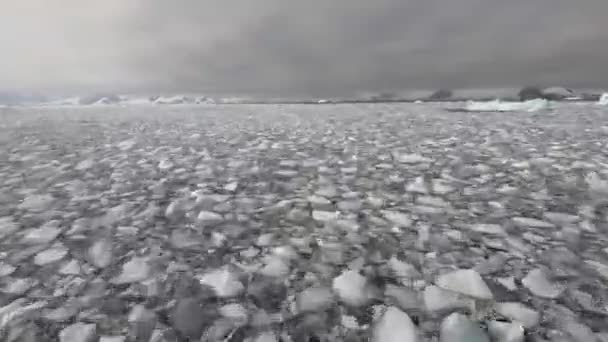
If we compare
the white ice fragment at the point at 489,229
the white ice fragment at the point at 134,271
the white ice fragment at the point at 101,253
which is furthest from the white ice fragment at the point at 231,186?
the white ice fragment at the point at 489,229

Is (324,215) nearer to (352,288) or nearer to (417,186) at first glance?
(352,288)

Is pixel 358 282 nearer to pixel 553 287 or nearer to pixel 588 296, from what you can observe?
pixel 553 287

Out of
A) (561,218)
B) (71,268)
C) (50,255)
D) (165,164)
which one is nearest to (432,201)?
(561,218)

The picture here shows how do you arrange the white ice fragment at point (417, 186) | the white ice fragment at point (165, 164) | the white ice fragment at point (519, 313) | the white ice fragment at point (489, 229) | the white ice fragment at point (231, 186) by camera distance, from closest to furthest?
the white ice fragment at point (519, 313) < the white ice fragment at point (489, 229) < the white ice fragment at point (417, 186) < the white ice fragment at point (231, 186) < the white ice fragment at point (165, 164)

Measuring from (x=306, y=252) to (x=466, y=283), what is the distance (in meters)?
1.10

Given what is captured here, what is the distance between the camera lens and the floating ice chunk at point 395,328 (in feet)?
5.49

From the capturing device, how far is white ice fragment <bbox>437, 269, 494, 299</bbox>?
78.4 inches

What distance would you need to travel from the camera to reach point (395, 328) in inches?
68.1

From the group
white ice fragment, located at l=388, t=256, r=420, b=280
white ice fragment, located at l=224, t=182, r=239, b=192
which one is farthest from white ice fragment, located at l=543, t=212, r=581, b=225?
white ice fragment, located at l=224, t=182, r=239, b=192

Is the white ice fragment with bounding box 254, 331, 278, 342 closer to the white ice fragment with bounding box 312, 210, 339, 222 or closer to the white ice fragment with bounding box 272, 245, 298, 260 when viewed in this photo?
the white ice fragment with bounding box 272, 245, 298, 260

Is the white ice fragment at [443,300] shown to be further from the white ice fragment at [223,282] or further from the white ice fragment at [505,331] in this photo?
the white ice fragment at [223,282]

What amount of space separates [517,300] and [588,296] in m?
0.44

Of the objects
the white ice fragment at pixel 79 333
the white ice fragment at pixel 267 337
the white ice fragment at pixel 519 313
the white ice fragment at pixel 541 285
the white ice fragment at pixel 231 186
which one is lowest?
the white ice fragment at pixel 267 337

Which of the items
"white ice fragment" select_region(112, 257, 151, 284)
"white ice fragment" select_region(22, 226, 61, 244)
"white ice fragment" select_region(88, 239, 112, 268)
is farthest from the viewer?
"white ice fragment" select_region(22, 226, 61, 244)
